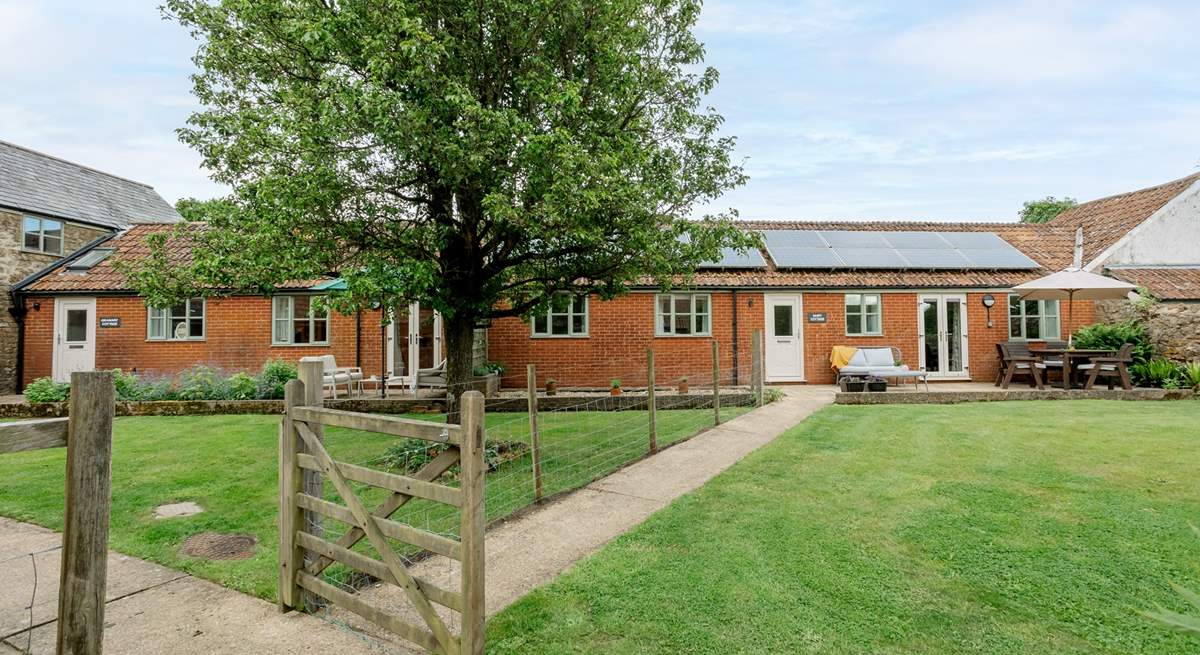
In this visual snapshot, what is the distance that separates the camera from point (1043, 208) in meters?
35.7

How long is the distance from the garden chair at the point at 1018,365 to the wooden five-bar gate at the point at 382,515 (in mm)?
14187

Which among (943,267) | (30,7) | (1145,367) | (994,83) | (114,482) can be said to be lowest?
(114,482)

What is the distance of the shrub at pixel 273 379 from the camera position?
39.1 feet

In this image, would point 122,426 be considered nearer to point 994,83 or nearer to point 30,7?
point 30,7

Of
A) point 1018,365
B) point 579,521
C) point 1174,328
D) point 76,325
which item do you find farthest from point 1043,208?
point 76,325

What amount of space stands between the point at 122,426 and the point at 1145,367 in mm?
20681

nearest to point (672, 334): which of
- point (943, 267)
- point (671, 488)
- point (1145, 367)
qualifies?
point (943, 267)

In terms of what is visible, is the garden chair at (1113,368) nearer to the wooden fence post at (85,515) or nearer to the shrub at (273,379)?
the wooden fence post at (85,515)

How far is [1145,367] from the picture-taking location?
12.4m

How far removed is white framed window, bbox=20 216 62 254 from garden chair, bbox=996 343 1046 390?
26.5 meters

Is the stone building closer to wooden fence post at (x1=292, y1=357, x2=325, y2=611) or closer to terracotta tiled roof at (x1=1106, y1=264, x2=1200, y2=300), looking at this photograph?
wooden fence post at (x1=292, y1=357, x2=325, y2=611)

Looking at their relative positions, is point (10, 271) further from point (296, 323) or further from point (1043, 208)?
point (1043, 208)

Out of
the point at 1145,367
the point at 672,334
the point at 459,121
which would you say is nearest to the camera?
the point at 459,121

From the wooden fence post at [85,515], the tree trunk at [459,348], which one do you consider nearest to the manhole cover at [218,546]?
the wooden fence post at [85,515]
